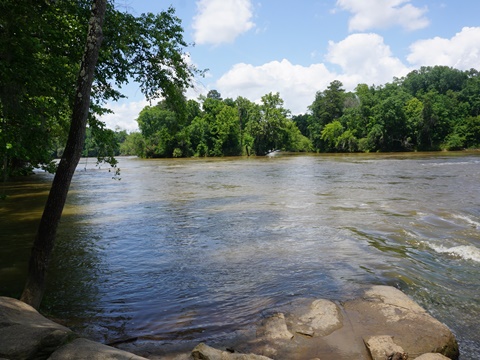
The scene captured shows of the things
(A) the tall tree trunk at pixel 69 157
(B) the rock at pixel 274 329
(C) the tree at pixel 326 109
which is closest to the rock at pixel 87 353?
(B) the rock at pixel 274 329

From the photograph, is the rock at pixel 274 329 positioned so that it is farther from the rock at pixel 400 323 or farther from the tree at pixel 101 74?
the tree at pixel 101 74

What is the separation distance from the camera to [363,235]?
10.4 meters

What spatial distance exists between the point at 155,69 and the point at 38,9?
12.9ft

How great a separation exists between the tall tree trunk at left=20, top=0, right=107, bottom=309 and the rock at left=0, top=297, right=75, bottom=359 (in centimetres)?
98

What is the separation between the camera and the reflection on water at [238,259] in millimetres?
5699

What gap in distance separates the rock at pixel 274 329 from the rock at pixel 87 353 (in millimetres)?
1986

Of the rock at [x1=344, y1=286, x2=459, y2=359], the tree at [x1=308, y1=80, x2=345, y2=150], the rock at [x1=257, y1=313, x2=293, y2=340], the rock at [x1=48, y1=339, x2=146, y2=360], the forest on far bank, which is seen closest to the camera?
the rock at [x1=48, y1=339, x2=146, y2=360]

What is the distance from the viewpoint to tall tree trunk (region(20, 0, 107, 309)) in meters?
5.07

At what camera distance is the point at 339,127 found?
3450 inches

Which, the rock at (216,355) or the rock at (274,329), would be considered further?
the rock at (274,329)

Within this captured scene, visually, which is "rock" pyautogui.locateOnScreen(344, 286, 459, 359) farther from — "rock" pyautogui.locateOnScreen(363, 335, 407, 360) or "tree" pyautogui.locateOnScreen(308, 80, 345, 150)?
"tree" pyautogui.locateOnScreen(308, 80, 345, 150)

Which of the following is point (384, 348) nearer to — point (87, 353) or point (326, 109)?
point (87, 353)

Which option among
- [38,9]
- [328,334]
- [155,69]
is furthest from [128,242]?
[328,334]

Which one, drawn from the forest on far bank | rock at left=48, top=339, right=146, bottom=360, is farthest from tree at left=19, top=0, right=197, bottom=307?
the forest on far bank
